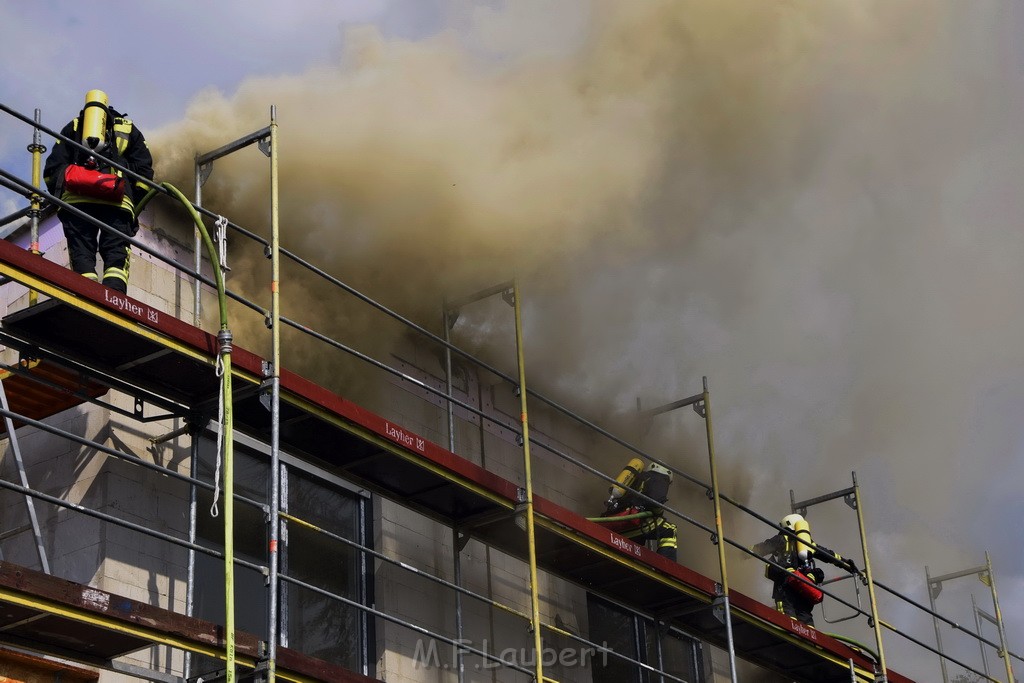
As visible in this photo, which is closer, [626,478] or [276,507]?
[276,507]

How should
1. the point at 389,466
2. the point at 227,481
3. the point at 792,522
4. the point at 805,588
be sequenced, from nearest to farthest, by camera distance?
the point at 227,481 → the point at 389,466 → the point at 805,588 → the point at 792,522

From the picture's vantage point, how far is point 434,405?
14008mm

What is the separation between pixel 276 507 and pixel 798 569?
7994 mm

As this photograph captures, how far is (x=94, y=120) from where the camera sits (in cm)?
1031

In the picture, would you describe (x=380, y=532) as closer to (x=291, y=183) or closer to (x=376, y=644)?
(x=376, y=644)

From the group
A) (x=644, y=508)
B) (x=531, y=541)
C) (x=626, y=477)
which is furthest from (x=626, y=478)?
(x=531, y=541)

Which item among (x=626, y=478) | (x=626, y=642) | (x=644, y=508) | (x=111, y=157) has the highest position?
(x=111, y=157)

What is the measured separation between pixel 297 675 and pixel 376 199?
604cm

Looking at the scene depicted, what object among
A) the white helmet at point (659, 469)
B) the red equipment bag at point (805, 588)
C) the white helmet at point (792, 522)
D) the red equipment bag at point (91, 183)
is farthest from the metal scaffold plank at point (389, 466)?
the white helmet at point (659, 469)

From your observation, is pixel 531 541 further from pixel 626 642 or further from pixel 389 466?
pixel 626 642

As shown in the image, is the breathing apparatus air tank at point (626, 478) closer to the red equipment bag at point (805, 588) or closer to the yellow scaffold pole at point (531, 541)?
the red equipment bag at point (805, 588)

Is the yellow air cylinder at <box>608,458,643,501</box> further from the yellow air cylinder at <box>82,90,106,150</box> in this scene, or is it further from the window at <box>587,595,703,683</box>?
the yellow air cylinder at <box>82,90,106,150</box>

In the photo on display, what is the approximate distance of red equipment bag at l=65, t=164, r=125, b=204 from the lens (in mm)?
10008
